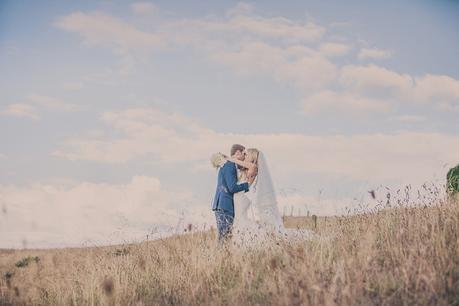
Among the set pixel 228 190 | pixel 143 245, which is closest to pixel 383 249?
pixel 228 190

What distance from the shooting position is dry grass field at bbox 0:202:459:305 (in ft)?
17.4

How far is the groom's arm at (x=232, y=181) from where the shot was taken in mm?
10750

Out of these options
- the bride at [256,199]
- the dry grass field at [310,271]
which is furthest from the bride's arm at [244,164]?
the dry grass field at [310,271]

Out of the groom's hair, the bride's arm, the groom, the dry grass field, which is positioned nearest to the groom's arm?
the groom

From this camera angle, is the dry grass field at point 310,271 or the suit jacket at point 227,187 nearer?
the dry grass field at point 310,271

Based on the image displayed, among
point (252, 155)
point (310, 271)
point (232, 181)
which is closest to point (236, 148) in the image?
point (252, 155)

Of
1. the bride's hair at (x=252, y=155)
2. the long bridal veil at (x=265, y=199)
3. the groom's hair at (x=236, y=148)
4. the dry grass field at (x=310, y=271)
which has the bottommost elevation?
the dry grass field at (x=310, y=271)

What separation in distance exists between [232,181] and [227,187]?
6.7 inches

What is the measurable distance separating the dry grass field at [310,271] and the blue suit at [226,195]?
3.49 ft

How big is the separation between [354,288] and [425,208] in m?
4.07

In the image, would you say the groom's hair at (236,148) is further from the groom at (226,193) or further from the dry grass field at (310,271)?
the dry grass field at (310,271)

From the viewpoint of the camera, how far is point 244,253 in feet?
27.9

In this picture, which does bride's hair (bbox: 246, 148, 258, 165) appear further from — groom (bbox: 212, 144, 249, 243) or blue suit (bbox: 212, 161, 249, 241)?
blue suit (bbox: 212, 161, 249, 241)

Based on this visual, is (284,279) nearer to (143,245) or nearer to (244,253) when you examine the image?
(244,253)
